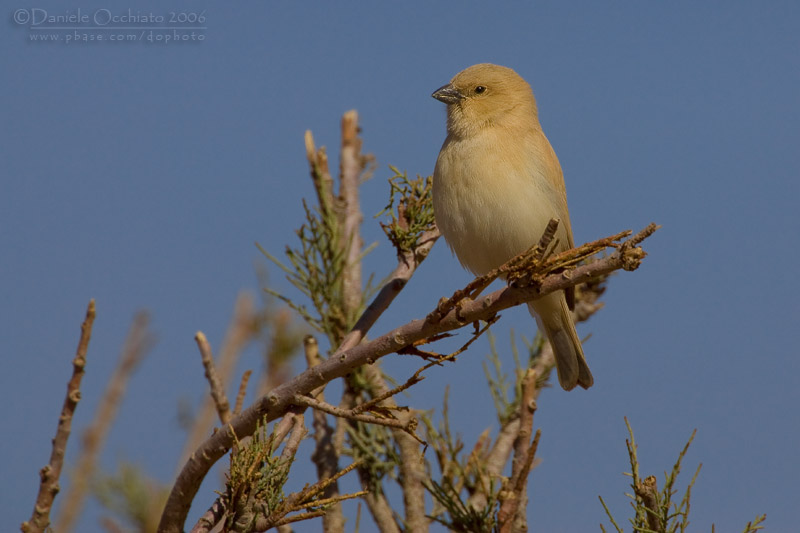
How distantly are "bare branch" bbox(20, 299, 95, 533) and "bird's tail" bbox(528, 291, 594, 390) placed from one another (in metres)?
2.36

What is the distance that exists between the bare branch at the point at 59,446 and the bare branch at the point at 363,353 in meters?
0.44

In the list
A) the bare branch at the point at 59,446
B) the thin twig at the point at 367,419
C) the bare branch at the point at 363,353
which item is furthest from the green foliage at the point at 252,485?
the bare branch at the point at 59,446

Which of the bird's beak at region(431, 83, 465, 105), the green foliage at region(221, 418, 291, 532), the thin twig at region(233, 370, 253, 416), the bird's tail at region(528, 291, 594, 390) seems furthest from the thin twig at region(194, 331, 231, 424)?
the bird's beak at region(431, 83, 465, 105)

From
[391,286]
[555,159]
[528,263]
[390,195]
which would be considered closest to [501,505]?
[391,286]

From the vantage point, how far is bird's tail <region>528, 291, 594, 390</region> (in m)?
4.35

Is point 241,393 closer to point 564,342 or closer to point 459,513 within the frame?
point 459,513

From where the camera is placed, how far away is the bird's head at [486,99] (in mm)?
4516

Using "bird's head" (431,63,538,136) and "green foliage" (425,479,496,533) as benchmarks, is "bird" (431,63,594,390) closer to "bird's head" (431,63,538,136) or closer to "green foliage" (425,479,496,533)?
"bird's head" (431,63,538,136)

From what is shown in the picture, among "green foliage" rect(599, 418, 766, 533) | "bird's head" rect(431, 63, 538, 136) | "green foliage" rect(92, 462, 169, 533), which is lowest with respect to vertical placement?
"green foliage" rect(599, 418, 766, 533)

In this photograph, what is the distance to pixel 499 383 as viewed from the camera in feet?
14.4

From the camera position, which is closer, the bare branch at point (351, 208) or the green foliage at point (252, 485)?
the green foliage at point (252, 485)

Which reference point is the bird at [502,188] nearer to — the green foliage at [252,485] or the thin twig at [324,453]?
the thin twig at [324,453]

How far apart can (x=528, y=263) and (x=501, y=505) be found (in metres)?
1.22

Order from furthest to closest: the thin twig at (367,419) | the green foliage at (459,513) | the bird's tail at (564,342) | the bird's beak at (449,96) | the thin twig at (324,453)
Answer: the bird's beak at (449,96), the bird's tail at (564,342), the thin twig at (324,453), the green foliage at (459,513), the thin twig at (367,419)
